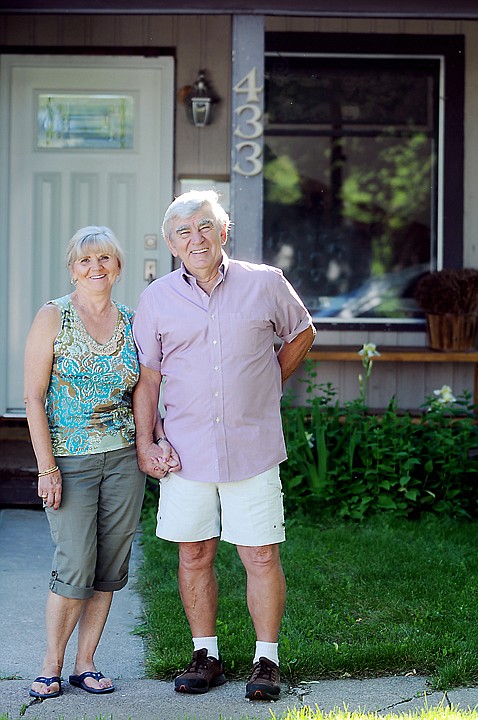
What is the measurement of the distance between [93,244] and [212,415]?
68 cm

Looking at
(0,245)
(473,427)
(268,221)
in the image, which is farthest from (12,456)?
(473,427)

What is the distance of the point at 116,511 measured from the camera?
11.3 feet

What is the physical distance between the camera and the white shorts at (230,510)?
3.42 m

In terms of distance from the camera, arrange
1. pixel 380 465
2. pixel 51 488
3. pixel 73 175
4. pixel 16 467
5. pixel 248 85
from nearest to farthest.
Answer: pixel 51 488, pixel 248 85, pixel 380 465, pixel 16 467, pixel 73 175

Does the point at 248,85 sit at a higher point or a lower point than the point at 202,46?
lower

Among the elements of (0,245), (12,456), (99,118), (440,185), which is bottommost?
(12,456)

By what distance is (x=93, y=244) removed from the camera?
340 centimetres

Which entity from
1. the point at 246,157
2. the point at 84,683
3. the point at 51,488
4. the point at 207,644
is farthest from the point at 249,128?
the point at 84,683

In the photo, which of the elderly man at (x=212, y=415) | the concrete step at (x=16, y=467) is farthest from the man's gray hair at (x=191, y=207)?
the concrete step at (x=16, y=467)

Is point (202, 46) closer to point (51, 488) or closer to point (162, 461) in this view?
point (162, 461)

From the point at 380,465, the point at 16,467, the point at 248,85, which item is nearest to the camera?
the point at 248,85

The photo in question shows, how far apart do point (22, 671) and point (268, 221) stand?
4.10 metres

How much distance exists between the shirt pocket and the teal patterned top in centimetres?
37

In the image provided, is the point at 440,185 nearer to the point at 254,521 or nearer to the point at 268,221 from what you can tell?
the point at 268,221
